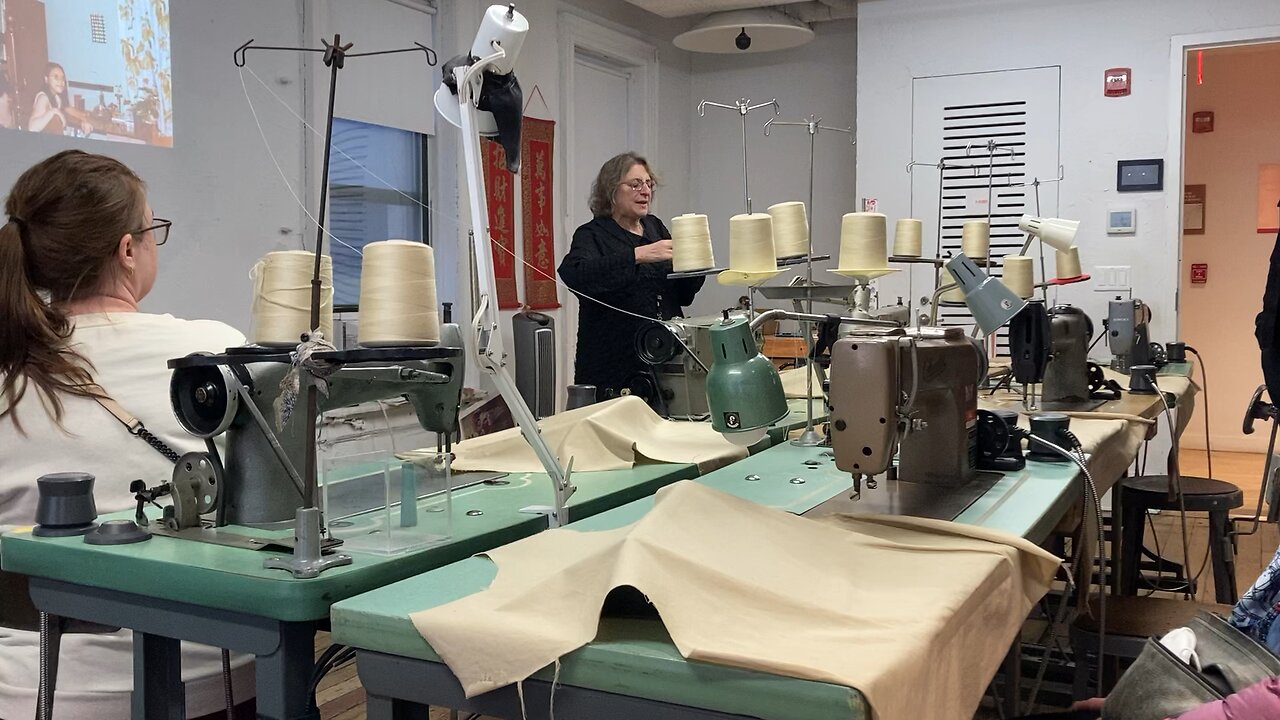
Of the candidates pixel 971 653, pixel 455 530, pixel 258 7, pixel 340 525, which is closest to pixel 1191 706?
pixel 971 653

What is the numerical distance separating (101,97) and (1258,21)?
196 inches

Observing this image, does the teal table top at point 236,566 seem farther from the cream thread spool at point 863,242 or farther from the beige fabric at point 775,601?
the cream thread spool at point 863,242

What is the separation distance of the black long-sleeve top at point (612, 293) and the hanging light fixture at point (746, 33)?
2119mm

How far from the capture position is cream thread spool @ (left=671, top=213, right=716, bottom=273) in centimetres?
280

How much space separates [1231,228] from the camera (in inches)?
284

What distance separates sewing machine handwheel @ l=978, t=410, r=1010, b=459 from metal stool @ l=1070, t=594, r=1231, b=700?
58 cm

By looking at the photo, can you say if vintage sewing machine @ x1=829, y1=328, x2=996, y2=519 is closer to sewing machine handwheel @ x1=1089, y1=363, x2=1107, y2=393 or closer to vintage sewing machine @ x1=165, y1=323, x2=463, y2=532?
vintage sewing machine @ x1=165, y1=323, x2=463, y2=532

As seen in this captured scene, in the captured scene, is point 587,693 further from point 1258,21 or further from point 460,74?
point 1258,21

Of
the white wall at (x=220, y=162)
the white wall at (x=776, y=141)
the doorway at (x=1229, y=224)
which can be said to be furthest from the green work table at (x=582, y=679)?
the doorway at (x=1229, y=224)

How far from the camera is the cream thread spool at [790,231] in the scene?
284cm

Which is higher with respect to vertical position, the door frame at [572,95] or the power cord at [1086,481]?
the door frame at [572,95]

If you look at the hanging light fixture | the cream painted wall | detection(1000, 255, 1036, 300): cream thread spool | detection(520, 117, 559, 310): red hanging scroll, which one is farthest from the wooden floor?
the hanging light fixture

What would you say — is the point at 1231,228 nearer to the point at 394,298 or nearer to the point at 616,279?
the point at 616,279

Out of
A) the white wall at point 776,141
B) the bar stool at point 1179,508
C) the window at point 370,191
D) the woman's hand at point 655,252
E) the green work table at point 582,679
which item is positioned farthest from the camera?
the white wall at point 776,141
